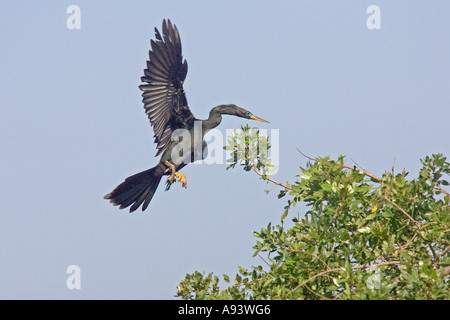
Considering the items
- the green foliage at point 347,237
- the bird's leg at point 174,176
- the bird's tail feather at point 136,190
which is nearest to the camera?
the green foliage at point 347,237

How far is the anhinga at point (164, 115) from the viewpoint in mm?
8766

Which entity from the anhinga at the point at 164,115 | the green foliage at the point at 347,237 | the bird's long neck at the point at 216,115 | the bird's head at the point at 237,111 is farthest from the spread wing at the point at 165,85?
the green foliage at the point at 347,237

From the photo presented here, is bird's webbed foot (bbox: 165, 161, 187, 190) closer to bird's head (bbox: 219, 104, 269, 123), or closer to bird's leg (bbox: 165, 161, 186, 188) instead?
bird's leg (bbox: 165, 161, 186, 188)

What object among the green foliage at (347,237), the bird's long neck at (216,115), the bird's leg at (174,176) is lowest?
the green foliage at (347,237)

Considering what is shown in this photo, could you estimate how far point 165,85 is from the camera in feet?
29.1

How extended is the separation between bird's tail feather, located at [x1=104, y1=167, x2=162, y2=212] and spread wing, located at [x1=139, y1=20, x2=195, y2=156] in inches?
22.7

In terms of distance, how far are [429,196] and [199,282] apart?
2.43 metres

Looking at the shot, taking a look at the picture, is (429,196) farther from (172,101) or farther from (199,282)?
(172,101)

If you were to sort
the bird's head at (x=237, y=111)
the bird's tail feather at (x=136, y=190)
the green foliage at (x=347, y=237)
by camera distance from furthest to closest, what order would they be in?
the bird's head at (x=237, y=111) → the bird's tail feather at (x=136, y=190) → the green foliage at (x=347, y=237)

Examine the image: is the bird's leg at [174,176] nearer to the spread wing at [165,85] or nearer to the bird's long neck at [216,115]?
the spread wing at [165,85]

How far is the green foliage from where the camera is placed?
561 centimetres

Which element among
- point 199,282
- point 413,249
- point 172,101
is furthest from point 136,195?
point 413,249
